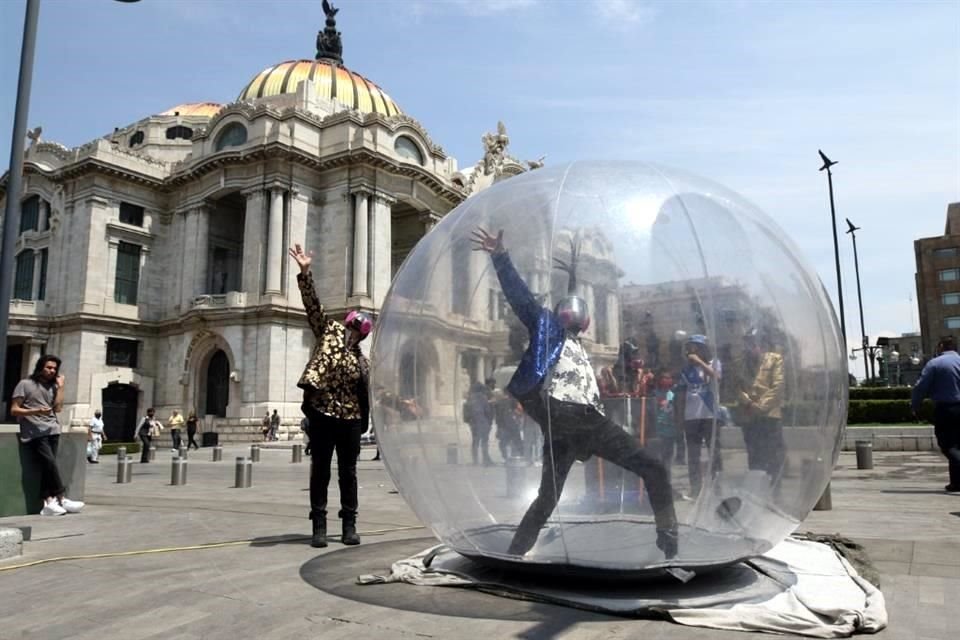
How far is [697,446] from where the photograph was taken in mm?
3557

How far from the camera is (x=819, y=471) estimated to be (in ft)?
13.2

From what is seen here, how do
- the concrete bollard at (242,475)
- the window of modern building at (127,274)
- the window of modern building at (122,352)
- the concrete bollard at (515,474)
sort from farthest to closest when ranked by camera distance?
the window of modern building at (127,274) → the window of modern building at (122,352) → the concrete bollard at (242,475) → the concrete bollard at (515,474)

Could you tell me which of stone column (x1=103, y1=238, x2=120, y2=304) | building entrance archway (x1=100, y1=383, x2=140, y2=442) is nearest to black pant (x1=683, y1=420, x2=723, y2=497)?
building entrance archway (x1=100, y1=383, x2=140, y2=442)

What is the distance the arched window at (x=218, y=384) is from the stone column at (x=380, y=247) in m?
9.71

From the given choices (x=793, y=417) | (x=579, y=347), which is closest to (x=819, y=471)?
(x=793, y=417)

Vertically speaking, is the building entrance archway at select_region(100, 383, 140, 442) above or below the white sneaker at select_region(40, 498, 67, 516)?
above

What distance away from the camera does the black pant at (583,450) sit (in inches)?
142

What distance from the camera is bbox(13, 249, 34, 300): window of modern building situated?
4528 centimetres

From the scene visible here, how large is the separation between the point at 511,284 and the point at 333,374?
266 cm

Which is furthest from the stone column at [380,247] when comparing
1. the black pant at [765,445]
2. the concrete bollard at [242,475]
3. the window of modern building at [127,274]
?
the black pant at [765,445]

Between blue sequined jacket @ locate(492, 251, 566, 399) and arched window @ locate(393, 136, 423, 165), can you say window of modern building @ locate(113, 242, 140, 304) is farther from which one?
blue sequined jacket @ locate(492, 251, 566, 399)

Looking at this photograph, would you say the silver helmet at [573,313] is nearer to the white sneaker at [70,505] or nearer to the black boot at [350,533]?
the black boot at [350,533]

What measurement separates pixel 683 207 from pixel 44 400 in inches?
306

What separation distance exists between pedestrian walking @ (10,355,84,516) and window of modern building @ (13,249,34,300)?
43.6 meters
